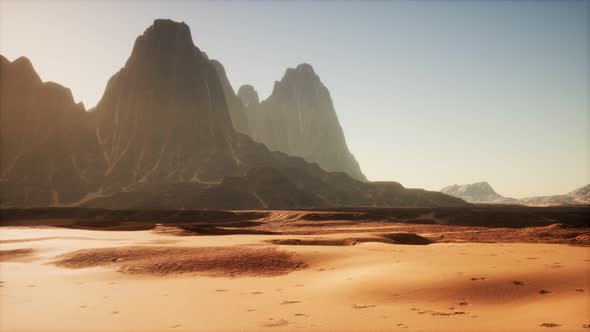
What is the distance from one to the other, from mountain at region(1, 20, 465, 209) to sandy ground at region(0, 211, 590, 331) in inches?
3334

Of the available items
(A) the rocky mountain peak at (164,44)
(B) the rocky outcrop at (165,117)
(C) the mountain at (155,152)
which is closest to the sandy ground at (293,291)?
(C) the mountain at (155,152)

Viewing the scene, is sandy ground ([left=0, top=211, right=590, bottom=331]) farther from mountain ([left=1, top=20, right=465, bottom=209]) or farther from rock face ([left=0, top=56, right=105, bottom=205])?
rock face ([left=0, top=56, right=105, bottom=205])

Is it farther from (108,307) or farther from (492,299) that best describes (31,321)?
(492,299)

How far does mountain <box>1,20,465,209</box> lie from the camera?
368 ft

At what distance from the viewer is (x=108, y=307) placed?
10758 millimetres

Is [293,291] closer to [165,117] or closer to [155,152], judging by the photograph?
[155,152]

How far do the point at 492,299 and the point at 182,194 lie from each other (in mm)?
105747

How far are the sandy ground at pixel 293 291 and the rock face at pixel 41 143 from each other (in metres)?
119

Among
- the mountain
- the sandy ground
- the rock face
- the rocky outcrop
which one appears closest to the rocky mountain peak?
the rocky outcrop

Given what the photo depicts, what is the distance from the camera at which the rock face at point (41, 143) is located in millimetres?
119688

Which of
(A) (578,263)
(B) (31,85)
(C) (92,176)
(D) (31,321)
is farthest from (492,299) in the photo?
(B) (31,85)

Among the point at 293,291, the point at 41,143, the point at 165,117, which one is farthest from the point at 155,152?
the point at 293,291

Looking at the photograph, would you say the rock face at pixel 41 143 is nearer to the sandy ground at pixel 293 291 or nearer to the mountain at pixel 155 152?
the mountain at pixel 155 152

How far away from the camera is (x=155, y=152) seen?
14475 cm
